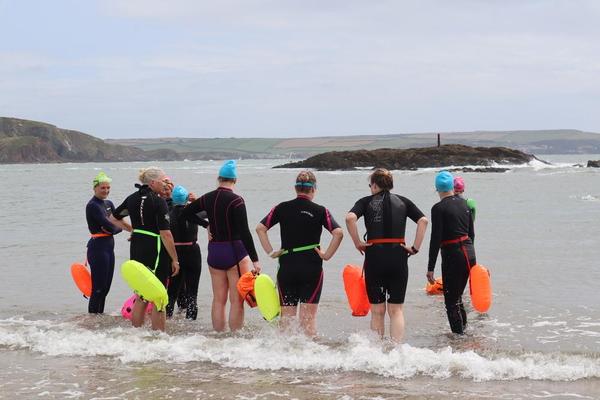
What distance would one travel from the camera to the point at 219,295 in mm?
8742

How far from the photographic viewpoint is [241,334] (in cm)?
876

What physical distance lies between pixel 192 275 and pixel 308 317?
8.39ft

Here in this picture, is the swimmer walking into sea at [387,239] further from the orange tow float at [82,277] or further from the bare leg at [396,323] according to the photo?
the orange tow float at [82,277]

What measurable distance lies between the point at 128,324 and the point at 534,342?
518cm

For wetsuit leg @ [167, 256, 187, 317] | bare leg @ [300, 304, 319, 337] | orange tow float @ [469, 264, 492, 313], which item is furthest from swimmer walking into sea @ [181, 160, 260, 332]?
orange tow float @ [469, 264, 492, 313]

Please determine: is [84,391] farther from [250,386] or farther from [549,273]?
[549,273]

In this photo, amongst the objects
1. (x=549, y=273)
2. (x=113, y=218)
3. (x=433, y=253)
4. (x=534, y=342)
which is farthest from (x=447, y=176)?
(x=549, y=273)

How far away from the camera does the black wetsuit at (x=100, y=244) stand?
31.4 feet

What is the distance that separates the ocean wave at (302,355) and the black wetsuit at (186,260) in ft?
3.97

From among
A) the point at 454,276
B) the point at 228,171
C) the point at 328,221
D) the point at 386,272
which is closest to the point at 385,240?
the point at 386,272

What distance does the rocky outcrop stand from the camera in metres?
94.6

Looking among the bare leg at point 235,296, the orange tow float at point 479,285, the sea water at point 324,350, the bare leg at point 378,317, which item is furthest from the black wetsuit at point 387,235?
the bare leg at point 235,296

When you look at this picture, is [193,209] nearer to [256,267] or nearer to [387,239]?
[256,267]

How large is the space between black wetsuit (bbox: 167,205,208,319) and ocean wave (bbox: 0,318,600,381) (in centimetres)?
121
